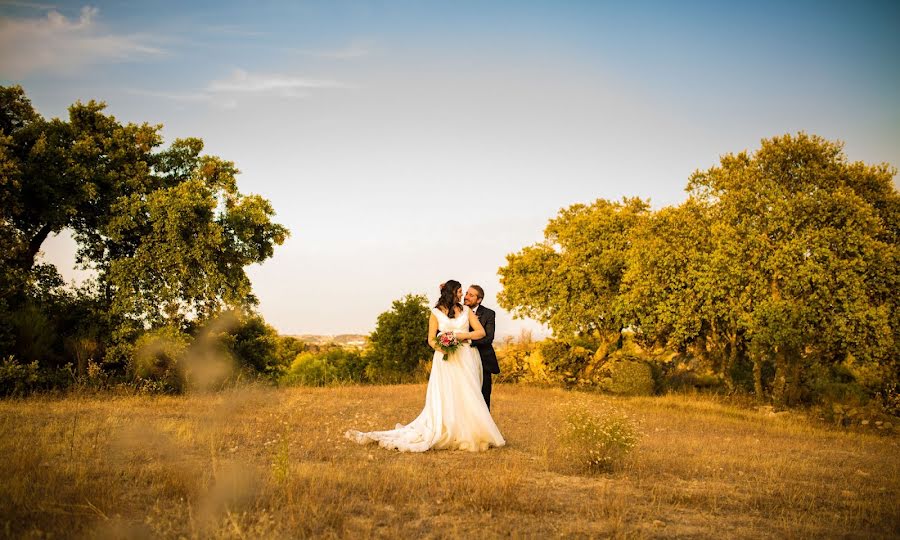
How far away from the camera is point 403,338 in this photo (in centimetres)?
2992

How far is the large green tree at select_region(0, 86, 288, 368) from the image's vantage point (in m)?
17.4

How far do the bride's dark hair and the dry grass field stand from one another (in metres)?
2.59

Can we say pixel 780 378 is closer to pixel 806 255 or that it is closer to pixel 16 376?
pixel 806 255

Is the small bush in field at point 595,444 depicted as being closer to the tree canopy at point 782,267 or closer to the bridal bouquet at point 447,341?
the bridal bouquet at point 447,341

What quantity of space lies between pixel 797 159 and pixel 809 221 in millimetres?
2397

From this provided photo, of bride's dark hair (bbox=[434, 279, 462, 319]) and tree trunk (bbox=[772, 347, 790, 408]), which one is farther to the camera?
tree trunk (bbox=[772, 347, 790, 408])

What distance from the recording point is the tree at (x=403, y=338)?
98.5 feet

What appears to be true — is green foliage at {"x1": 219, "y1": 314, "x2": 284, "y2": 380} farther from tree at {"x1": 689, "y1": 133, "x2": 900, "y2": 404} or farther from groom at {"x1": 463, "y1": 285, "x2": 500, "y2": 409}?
tree at {"x1": 689, "y1": 133, "x2": 900, "y2": 404}

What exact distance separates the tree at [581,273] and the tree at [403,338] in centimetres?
505

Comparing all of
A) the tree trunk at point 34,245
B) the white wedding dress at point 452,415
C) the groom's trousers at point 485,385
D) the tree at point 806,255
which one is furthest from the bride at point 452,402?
the tree trunk at point 34,245

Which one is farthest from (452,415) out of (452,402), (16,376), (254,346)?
(254,346)

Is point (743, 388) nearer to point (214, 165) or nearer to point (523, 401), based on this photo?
point (523, 401)

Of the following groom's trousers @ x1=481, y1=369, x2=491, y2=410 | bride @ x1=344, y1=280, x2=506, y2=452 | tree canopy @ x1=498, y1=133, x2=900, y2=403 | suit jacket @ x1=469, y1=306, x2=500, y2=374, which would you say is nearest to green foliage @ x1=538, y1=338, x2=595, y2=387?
tree canopy @ x1=498, y1=133, x2=900, y2=403

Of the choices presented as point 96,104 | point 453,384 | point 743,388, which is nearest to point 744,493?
point 453,384
